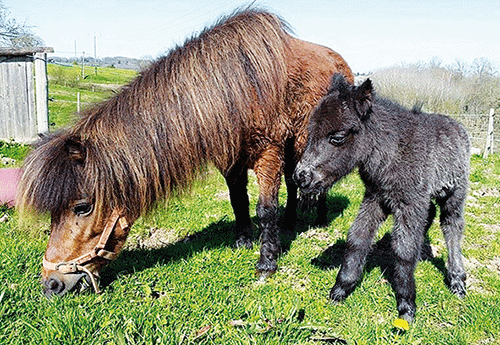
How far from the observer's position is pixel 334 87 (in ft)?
10.3

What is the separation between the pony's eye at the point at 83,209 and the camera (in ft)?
9.81

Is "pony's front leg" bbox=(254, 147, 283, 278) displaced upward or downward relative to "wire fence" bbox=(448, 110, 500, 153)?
upward

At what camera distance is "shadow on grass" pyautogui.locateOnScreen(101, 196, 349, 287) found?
12.3ft

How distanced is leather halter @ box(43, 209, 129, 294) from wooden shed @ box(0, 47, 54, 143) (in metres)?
7.49

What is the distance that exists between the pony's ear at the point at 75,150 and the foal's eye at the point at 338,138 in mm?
1881

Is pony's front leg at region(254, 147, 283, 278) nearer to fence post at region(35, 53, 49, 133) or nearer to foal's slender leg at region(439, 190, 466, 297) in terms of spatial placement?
foal's slender leg at region(439, 190, 466, 297)

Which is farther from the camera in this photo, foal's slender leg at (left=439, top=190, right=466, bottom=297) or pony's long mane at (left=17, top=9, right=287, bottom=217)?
foal's slender leg at (left=439, top=190, right=466, bottom=297)

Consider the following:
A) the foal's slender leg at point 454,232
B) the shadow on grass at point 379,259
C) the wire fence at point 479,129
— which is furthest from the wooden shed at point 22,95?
the wire fence at point 479,129

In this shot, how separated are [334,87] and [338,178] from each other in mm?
737

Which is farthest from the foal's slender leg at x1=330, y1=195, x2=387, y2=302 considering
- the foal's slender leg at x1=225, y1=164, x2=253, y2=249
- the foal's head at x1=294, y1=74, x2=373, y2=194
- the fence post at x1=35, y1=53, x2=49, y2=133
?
the fence post at x1=35, y1=53, x2=49, y2=133

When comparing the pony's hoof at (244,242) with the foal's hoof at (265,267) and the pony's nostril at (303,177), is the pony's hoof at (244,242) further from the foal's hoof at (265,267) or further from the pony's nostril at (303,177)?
the pony's nostril at (303,177)

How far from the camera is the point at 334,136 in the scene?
9.96ft

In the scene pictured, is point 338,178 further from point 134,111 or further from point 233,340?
point 134,111

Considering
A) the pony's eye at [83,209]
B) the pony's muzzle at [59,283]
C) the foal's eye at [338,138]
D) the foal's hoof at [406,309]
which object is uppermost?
the foal's eye at [338,138]
